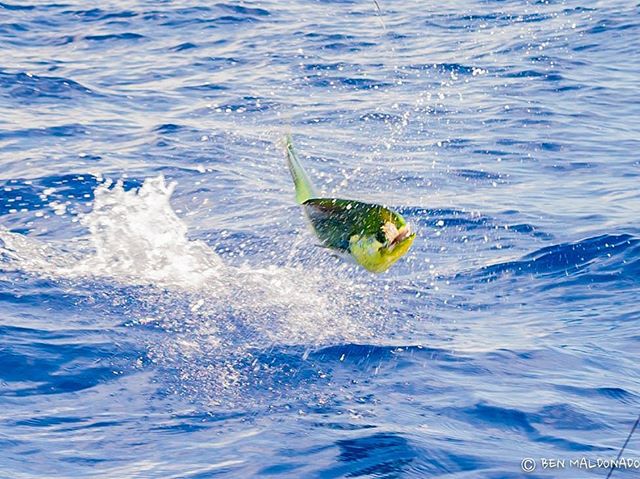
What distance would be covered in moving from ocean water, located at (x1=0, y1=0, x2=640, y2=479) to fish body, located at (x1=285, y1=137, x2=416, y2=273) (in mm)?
822

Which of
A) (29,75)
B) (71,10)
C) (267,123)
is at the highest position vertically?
(71,10)

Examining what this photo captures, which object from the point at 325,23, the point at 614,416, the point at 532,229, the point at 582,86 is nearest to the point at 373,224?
the point at 614,416

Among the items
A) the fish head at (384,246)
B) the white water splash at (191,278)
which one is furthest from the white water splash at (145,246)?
the fish head at (384,246)

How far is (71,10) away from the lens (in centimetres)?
1617

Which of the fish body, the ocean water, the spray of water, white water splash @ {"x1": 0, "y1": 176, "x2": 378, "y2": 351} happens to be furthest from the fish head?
→ white water splash @ {"x1": 0, "y1": 176, "x2": 378, "y2": 351}

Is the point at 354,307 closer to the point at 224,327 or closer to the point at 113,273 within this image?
the point at 224,327

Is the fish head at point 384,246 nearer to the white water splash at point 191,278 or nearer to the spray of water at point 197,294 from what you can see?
the spray of water at point 197,294

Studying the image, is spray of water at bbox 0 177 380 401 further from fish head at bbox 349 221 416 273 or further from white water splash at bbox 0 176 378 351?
fish head at bbox 349 221 416 273

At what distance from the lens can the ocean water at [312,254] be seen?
559cm

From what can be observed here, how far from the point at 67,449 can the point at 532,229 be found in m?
4.41

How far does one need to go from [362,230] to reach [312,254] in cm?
276

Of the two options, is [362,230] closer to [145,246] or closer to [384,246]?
[384,246]

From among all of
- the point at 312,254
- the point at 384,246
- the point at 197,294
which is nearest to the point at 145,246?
the point at 197,294

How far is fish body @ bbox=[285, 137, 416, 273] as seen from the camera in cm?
525
